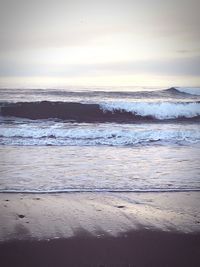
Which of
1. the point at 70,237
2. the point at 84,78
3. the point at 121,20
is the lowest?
the point at 70,237

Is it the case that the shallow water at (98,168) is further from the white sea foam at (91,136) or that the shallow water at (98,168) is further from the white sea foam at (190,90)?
the white sea foam at (190,90)

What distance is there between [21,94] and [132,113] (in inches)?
69.8

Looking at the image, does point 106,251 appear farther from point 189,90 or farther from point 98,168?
point 189,90

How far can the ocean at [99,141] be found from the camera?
2.45 m

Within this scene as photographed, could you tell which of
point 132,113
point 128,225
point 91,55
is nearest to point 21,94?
point 91,55

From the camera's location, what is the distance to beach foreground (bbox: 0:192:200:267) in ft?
4.71

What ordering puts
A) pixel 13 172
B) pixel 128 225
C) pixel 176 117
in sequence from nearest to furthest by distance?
pixel 128 225
pixel 13 172
pixel 176 117

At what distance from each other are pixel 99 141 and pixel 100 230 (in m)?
2.21

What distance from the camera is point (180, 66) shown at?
419 cm

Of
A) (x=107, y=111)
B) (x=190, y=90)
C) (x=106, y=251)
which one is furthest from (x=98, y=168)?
(x=107, y=111)

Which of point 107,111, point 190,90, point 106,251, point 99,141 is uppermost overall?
point 190,90

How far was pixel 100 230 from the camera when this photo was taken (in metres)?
1.65

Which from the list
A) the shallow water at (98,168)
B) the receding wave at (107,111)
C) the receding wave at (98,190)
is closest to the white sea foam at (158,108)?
the receding wave at (107,111)

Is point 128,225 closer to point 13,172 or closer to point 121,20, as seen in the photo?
point 13,172
